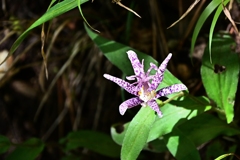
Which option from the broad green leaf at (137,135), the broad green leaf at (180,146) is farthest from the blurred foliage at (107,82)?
the broad green leaf at (137,135)

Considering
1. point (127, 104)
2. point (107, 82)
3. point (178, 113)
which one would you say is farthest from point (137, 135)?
point (107, 82)

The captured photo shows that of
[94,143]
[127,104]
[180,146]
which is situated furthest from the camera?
[94,143]

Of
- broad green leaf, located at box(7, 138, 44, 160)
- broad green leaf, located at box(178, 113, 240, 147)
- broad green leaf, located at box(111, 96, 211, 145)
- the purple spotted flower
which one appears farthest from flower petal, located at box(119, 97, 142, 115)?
broad green leaf, located at box(7, 138, 44, 160)

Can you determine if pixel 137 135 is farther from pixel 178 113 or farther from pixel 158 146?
pixel 158 146

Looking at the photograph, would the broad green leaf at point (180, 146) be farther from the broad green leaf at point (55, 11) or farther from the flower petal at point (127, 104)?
the broad green leaf at point (55, 11)

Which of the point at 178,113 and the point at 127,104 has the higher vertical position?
the point at 127,104
